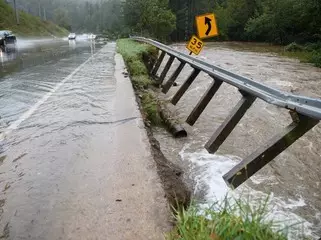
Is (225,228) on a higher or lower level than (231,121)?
higher

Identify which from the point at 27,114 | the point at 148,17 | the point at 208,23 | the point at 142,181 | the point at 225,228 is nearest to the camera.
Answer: the point at 225,228

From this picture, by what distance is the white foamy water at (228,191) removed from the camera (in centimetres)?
382

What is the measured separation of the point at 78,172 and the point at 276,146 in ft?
6.99

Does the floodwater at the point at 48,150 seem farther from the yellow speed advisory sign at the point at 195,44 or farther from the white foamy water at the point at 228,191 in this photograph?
the yellow speed advisory sign at the point at 195,44

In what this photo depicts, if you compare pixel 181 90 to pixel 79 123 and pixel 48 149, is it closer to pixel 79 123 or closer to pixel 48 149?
pixel 79 123

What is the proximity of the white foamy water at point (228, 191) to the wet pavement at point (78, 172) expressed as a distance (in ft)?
2.90

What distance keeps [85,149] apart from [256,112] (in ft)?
17.0

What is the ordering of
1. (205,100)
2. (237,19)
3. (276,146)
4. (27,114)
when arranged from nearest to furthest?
(276,146)
(27,114)
(205,100)
(237,19)

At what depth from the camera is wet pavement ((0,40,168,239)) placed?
2838 mm

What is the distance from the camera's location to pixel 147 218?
2852 mm

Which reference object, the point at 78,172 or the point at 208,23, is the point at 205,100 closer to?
the point at 208,23

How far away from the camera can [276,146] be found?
12.7 feet

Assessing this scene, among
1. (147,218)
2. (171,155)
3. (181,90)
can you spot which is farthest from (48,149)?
(181,90)

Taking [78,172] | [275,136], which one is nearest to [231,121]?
[275,136]
